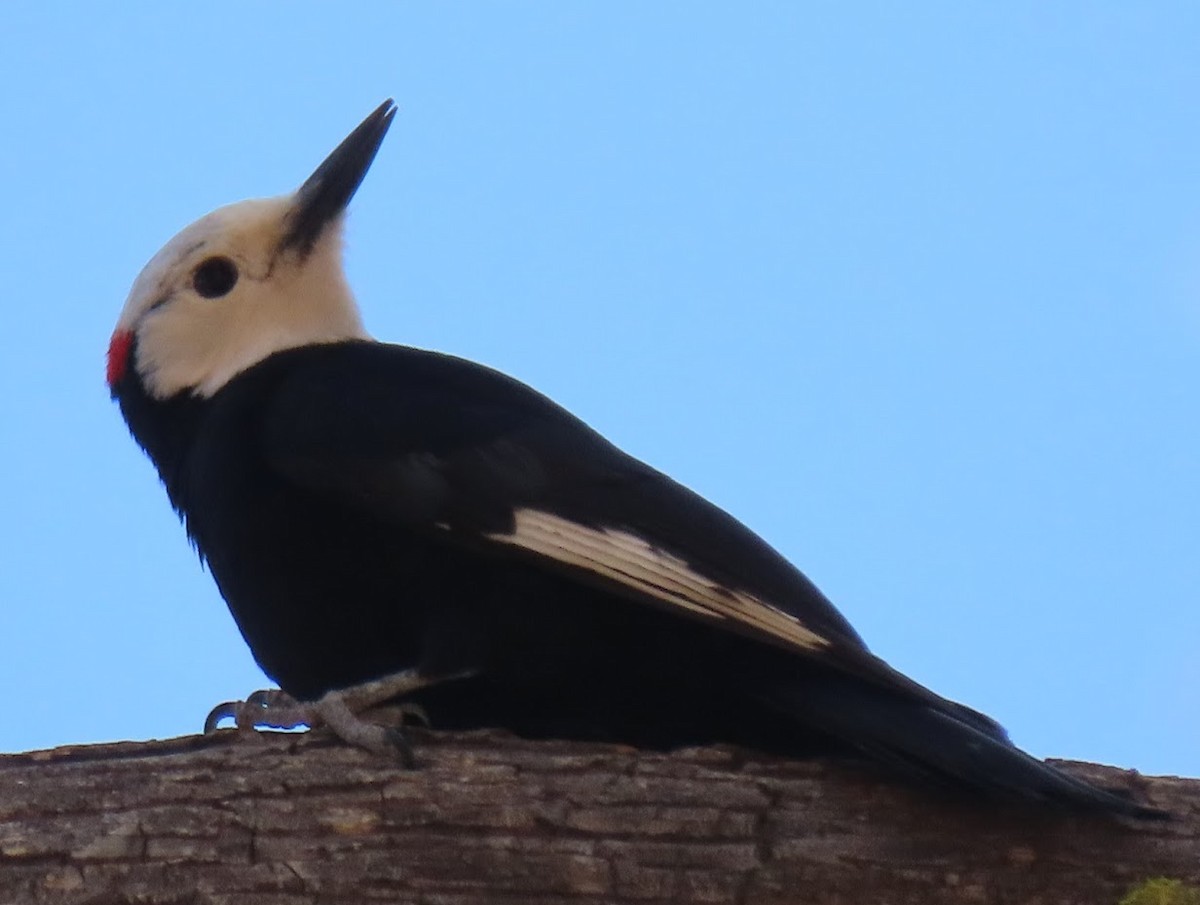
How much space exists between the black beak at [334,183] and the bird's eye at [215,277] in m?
0.15

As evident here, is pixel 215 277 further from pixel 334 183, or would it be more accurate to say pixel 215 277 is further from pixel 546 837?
pixel 546 837

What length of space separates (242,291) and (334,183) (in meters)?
0.40

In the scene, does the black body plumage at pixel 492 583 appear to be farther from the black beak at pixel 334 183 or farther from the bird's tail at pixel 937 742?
the black beak at pixel 334 183

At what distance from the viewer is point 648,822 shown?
2354mm

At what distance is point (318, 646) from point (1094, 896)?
1357mm

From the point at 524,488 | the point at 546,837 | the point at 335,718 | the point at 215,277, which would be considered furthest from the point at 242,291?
the point at 546,837

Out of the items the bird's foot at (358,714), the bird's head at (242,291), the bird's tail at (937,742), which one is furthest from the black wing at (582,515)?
the bird's head at (242,291)

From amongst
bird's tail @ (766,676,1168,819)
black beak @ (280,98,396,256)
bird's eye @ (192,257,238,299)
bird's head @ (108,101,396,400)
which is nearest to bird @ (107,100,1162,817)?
bird's tail @ (766,676,1168,819)

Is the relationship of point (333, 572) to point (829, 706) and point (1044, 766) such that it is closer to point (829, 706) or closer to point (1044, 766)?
point (829, 706)

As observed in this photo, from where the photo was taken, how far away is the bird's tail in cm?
228

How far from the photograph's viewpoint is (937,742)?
7.77 ft

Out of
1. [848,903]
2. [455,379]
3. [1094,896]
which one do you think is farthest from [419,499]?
[1094,896]

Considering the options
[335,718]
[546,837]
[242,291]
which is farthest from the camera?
[242,291]

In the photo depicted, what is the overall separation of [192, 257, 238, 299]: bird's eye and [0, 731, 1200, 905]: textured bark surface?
5.29ft
